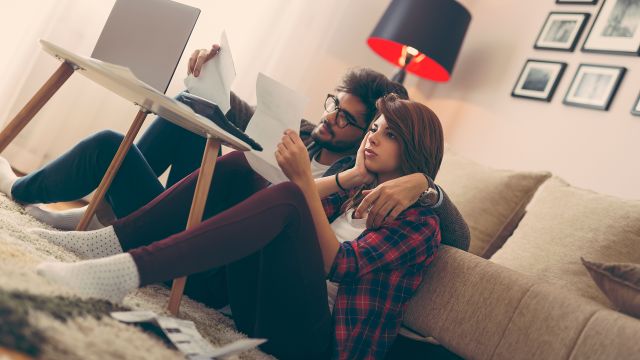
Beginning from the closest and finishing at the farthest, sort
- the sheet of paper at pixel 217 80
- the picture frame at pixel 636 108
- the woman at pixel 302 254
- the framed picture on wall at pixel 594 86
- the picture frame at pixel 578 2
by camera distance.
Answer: the woman at pixel 302 254, the sheet of paper at pixel 217 80, the picture frame at pixel 636 108, the framed picture on wall at pixel 594 86, the picture frame at pixel 578 2

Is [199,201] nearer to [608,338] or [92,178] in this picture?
[92,178]

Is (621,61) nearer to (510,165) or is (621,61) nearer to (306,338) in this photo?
(510,165)

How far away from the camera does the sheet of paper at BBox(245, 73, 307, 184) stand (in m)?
1.27

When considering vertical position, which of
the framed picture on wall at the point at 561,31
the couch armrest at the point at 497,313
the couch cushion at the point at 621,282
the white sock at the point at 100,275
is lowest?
the white sock at the point at 100,275

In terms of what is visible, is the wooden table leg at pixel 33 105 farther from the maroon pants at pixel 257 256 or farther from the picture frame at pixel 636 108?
the picture frame at pixel 636 108

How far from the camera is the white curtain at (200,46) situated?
8.84ft

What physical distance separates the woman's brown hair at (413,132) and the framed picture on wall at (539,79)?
142 cm

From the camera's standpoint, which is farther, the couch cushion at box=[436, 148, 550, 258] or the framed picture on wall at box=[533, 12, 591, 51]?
the framed picture on wall at box=[533, 12, 591, 51]

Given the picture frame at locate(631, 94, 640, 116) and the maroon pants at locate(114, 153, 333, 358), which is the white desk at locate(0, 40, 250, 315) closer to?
the maroon pants at locate(114, 153, 333, 358)

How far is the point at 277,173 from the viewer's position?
54.3 inches

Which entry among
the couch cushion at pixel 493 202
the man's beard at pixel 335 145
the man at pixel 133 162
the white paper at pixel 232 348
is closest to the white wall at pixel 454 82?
the couch cushion at pixel 493 202

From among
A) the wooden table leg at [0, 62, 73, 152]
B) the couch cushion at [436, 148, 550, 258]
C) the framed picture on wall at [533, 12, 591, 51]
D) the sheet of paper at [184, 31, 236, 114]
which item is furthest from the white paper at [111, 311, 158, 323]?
the framed picture on wall at [533, 12, 591, 51]

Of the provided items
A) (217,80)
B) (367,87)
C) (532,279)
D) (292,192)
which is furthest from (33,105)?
(532,279)

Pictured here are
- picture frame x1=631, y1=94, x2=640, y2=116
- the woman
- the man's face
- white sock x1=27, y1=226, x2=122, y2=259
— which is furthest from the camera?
picture frame x1=631, y1=94, x2=640, y2=116
